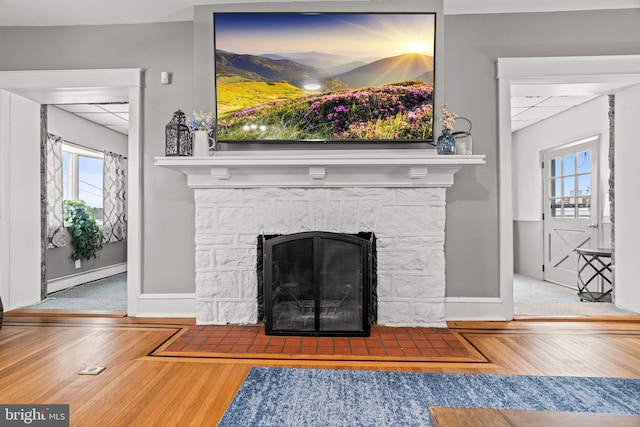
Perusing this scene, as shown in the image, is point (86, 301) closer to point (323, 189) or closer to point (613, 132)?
point (323, 189)

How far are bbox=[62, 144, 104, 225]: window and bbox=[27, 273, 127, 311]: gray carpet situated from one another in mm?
1112

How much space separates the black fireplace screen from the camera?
2.69 m

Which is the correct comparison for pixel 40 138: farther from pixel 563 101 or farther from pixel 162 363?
pixel 563 101

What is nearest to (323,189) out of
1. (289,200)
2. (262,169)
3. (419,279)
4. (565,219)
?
(289,200)

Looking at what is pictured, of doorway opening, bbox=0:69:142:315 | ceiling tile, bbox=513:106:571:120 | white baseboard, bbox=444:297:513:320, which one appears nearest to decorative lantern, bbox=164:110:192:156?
doorway opening, bbox=0:69:142:315

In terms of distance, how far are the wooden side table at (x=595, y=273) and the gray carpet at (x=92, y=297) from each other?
457 cm

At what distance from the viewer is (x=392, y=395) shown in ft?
6.00

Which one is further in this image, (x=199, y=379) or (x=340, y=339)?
(x=340, y=339)

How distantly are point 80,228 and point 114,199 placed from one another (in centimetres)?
81

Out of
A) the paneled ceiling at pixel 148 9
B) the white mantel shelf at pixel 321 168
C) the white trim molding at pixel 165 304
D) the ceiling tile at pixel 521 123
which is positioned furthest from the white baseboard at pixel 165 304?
the ceiling tile at pixel 521 123

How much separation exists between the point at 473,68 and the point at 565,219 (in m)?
2.83

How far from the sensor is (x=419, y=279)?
2928 mm

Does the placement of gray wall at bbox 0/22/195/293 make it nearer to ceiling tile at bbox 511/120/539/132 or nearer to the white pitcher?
the white pitcher

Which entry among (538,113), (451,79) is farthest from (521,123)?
(451,79)
